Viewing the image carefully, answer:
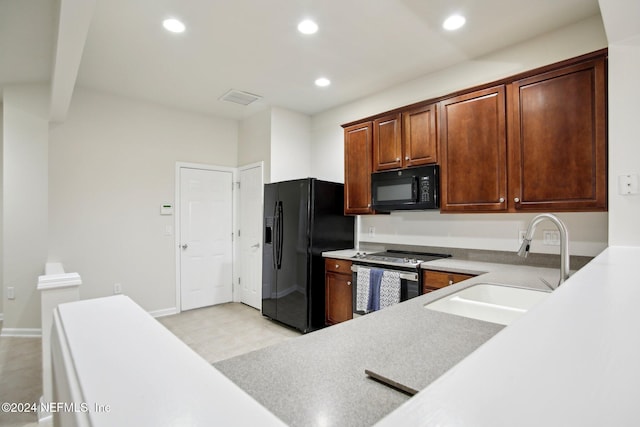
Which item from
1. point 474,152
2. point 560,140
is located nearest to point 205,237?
point 474,152

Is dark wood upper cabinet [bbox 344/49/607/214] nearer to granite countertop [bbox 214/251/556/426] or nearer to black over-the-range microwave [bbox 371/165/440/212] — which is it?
black over-the-range microwave [bbox 371/165/440/212]

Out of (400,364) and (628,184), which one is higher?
(628,184)

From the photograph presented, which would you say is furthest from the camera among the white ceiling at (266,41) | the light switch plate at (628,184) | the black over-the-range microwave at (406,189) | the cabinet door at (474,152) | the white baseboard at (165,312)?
the white baseboard at (165,312)

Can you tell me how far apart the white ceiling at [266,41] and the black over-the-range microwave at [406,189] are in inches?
42.1

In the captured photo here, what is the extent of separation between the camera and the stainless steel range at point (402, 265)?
2.69 m

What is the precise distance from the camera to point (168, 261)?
4262mm

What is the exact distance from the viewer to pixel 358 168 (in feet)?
11.8

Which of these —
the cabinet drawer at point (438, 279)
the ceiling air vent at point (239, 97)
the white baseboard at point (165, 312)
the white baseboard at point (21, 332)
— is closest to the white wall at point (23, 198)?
the white baseboard at point (21, 332)

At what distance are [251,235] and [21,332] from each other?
2776mm

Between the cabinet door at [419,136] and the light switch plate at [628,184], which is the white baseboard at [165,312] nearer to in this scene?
the cabinet door at [419,136]

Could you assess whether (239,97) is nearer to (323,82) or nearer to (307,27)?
(323,82)

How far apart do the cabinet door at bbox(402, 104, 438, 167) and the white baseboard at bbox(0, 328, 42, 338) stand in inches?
176

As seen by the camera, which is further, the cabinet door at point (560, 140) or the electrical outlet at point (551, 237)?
the electrical outlet at point (551, 237)

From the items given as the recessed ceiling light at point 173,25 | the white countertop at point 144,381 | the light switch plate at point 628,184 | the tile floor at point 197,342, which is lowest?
the tile floor at point 197,342
